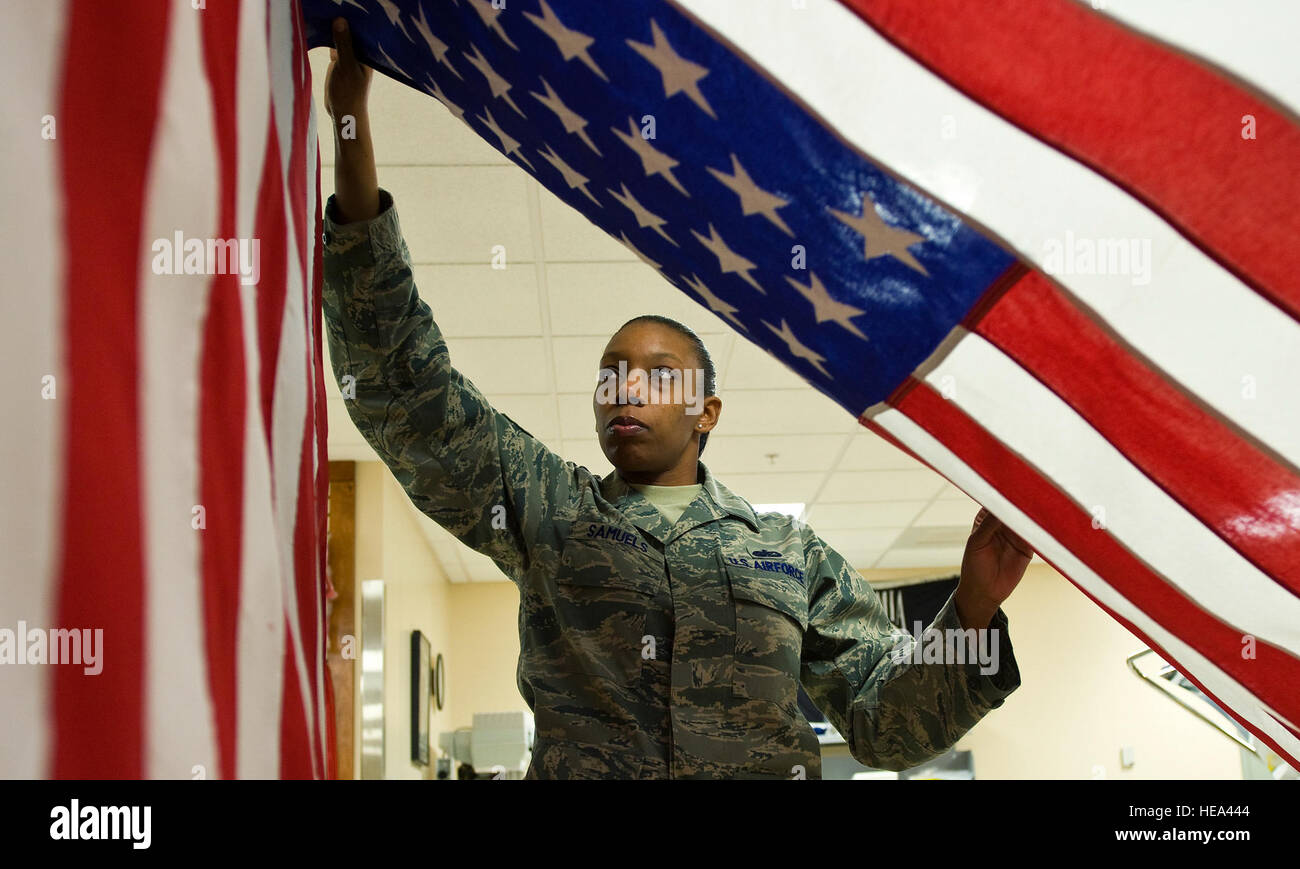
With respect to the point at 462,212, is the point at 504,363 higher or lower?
lower

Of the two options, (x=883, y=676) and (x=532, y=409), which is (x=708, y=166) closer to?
(x=883, y=676)

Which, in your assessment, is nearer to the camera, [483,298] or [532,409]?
[483,298]

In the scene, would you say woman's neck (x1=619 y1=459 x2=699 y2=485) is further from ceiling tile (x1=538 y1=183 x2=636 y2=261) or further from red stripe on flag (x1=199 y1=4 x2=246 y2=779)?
ceiling tile (x1=538 y1=183 x2=636 y2=261)

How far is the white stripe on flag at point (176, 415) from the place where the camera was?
69 cm

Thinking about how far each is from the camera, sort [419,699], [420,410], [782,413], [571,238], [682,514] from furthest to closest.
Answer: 1. [419,699]
2. [782,413]
3. [571,238]
4. [682,514]
5. [420,410]

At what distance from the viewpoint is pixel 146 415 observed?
713 millimetres

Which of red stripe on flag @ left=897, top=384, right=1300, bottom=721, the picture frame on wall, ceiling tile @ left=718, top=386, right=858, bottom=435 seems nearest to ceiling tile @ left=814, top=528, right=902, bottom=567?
ceiling tile @ left=718, top=386, right=858, bottom=435

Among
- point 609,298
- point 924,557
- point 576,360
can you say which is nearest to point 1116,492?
point 609,298

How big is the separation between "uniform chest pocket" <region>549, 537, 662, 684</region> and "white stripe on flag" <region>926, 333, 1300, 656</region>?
0.44 meters

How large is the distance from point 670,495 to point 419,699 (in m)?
5.94

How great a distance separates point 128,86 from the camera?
75 cm

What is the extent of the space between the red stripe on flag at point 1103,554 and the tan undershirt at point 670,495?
1.38ft

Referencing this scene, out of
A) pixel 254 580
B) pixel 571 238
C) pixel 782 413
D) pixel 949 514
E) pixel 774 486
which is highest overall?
pixel 571 238
